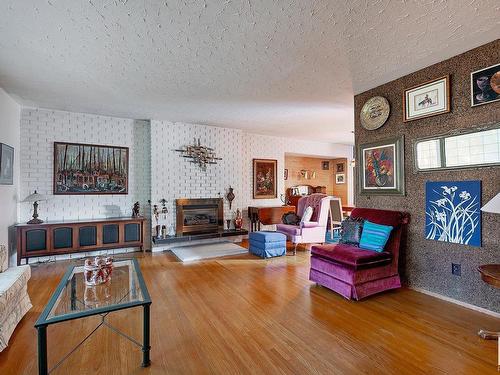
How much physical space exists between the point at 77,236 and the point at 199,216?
7.61ft

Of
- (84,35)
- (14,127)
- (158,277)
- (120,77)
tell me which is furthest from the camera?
(14,127)

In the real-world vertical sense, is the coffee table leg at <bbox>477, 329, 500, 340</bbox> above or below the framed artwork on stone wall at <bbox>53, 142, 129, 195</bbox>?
below

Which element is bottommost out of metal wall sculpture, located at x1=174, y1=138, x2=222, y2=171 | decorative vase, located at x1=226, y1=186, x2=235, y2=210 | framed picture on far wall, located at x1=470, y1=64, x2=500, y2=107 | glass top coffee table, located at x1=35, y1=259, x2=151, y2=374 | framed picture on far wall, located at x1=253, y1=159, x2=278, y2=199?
glass top coffee table, located at x1=35, y1=259, x2=151, y2=374

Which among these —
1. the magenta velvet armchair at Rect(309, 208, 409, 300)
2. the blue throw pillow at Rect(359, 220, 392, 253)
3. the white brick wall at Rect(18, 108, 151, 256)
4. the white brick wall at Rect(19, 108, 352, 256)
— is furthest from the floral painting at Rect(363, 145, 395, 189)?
the white brick wall at Rect(18, 108, 151, 256)

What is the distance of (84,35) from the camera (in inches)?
96.9

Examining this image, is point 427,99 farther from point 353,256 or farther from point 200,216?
point 200,216

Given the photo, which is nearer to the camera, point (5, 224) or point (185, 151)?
point (5, 224)

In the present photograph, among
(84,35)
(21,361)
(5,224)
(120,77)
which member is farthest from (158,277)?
(84,35)

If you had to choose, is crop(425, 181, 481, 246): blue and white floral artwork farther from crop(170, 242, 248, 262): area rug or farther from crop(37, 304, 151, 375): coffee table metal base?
crop(170, 242, 248, 262): area rug

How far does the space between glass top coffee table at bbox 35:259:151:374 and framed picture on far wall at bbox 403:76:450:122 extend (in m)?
3.53

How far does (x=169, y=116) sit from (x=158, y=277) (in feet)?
10.2

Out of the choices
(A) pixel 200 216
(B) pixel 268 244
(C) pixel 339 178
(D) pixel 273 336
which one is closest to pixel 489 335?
(D) pixel 273 336

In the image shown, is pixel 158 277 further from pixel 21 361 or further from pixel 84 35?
pixel 84 35

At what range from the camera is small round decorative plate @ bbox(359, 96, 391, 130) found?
11.9 ft
